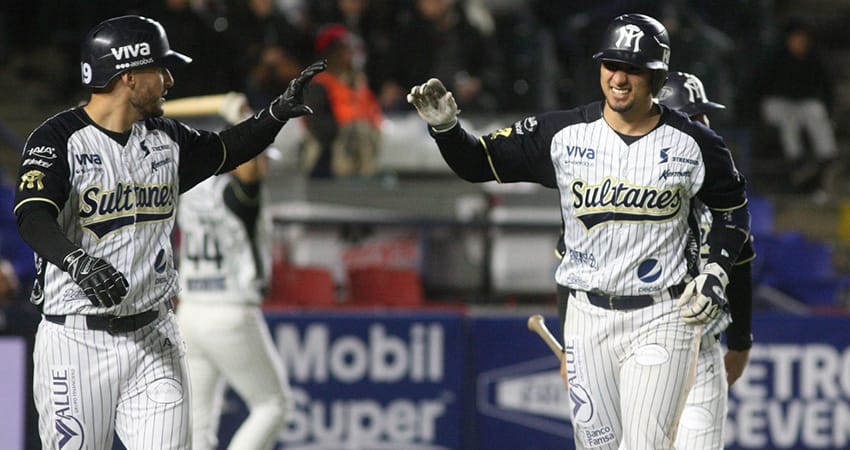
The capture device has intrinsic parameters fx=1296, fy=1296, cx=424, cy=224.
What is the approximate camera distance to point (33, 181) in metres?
4.59

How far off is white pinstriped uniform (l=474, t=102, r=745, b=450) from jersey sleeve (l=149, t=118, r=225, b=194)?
4.38 ft

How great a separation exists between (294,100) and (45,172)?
1.07 m

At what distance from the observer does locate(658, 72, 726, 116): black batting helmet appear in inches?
225

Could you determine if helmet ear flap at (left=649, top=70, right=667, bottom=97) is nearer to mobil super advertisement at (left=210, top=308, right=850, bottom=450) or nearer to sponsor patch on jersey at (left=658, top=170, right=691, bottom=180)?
sponsor patch on jersey at (left=658, top=170, right=691, bottom=180)

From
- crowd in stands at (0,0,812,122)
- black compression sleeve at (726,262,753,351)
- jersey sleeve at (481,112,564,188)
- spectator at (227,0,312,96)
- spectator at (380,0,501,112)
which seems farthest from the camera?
spectator at (380,0,501,112)

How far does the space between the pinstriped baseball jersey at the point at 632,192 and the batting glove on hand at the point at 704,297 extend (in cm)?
10

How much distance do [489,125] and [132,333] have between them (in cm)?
776

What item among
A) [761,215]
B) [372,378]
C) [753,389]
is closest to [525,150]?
[372,378]

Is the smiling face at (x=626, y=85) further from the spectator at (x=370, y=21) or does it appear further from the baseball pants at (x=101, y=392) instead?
the spectator at (x=370, y=21)

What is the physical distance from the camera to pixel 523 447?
8.57m

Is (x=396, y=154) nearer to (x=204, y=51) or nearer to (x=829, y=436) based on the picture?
(x=204, y=51)

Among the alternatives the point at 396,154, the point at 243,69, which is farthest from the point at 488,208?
the point at 243,69

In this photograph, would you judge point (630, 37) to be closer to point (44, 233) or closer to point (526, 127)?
point (526, 127)

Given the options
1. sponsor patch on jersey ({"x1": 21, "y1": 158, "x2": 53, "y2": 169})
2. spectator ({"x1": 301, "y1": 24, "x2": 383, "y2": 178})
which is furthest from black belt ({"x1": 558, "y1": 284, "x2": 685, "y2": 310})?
spectator ({"x1": 301, "y1": 24, "x2": 383, "y2": 178})
